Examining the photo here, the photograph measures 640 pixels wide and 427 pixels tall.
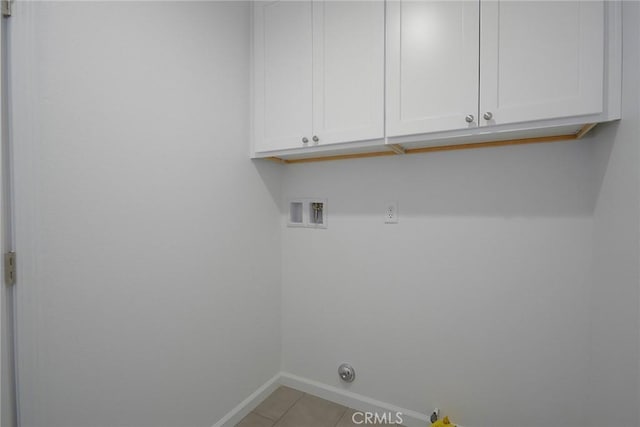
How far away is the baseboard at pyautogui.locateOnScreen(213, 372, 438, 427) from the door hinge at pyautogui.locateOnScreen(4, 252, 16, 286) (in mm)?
1219

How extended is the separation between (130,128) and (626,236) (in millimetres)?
1905

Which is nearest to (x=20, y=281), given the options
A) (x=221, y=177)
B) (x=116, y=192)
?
(x=116, y=192)

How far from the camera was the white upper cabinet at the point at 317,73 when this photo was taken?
1.47 m

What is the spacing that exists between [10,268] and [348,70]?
1.56 meters

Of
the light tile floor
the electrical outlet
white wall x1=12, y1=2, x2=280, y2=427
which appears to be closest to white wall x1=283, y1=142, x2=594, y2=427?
the electrical outlet

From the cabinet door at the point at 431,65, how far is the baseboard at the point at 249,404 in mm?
1759

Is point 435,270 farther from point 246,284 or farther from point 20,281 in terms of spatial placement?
point 20,281

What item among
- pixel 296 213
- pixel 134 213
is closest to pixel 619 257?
pixel 296 213

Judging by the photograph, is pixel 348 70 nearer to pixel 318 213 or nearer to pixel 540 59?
pixel 540 59

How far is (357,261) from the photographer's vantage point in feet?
6.22

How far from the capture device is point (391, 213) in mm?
1783

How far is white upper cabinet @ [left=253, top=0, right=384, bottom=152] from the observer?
1473mm

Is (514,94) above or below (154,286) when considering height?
above

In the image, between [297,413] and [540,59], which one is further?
[297,413]
